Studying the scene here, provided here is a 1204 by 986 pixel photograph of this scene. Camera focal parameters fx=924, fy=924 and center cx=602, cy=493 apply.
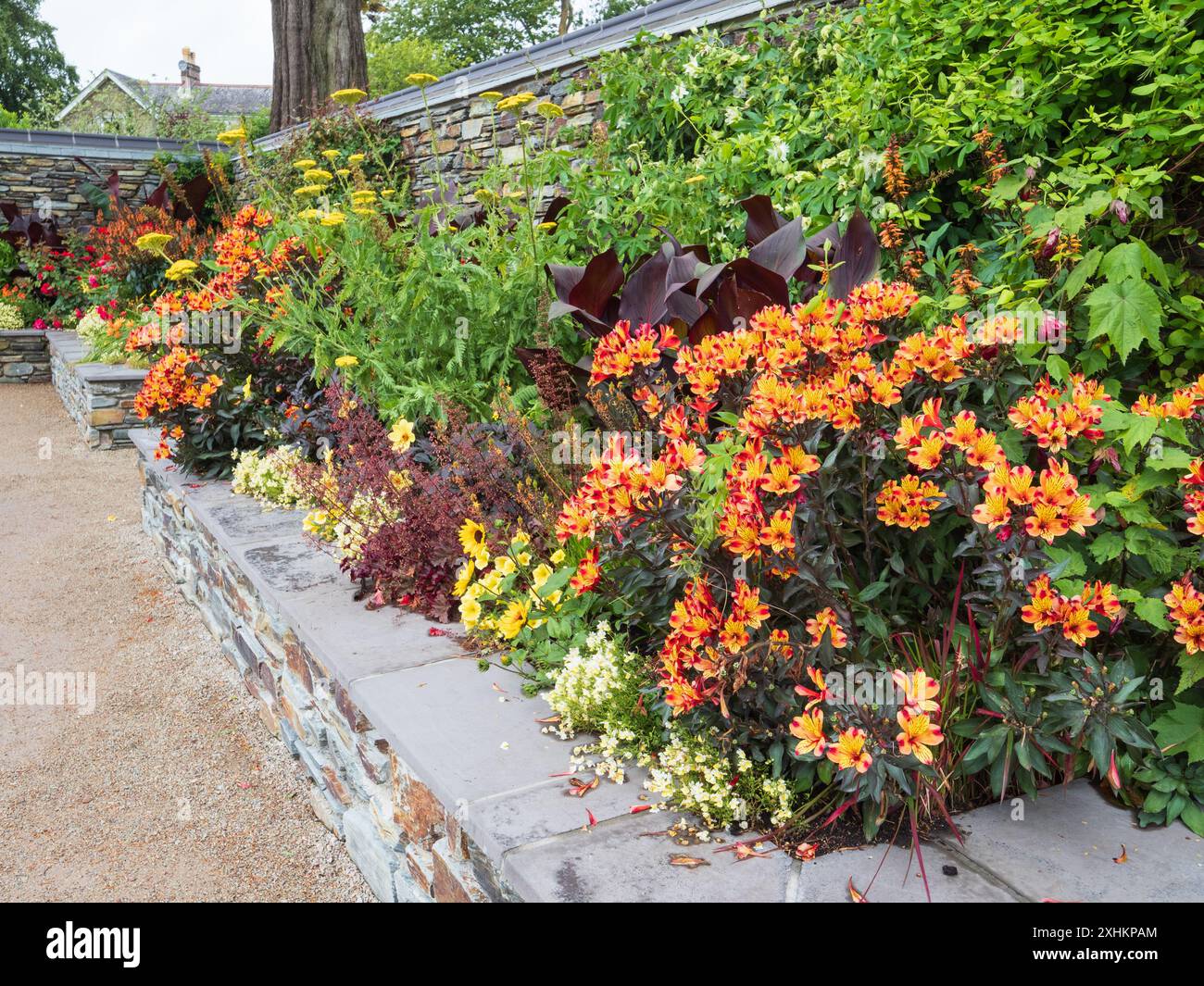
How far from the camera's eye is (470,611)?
2576 millimetres

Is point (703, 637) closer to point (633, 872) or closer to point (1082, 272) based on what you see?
point (633, 872)

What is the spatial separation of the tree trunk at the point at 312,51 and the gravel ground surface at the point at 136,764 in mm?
8467

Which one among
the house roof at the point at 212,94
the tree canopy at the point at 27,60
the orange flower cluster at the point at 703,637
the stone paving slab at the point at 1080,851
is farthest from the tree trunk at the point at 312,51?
the tree canopy at the point at 27,60

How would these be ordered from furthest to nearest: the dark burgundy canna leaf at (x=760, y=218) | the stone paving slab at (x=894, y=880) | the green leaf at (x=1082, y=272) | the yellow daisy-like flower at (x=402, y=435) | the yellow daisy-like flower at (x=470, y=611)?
the yellow daisy-like flower at (x=402, y=435) < the dark burgundy canna leaf at (x=760, y=218) < the yellow daisy-like flower at (x=470, y=611) < the green leaf at (x=1082, y=272) < the stone paving slab at (x=894, y=880)

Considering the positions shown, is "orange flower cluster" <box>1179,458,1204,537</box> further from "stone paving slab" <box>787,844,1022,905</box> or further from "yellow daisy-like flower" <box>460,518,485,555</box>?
"yellow daisy-like flower" <box>460,518,485,555</box>

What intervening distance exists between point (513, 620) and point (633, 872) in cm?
85

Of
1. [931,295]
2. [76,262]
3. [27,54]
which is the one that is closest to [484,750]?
[931,295]

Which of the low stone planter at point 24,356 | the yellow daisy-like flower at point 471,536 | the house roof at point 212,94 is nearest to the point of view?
the yellow daisy-like flower at point 471,536

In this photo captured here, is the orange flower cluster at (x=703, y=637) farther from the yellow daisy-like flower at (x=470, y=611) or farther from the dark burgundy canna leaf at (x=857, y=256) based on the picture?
the dark burgundy canna leaf at (x=857, y=256)

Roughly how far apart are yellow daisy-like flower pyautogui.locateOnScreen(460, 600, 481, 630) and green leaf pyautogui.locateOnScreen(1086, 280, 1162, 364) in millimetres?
1693

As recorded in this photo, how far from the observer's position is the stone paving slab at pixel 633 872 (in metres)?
1.60

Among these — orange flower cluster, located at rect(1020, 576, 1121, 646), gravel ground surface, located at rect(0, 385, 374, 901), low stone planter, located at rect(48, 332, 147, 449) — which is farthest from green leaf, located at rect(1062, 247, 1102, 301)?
low stone planter, located at rect(48, 332, 147, 449)

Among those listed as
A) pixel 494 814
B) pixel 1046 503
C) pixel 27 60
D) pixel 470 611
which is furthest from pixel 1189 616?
pixel 27 60
